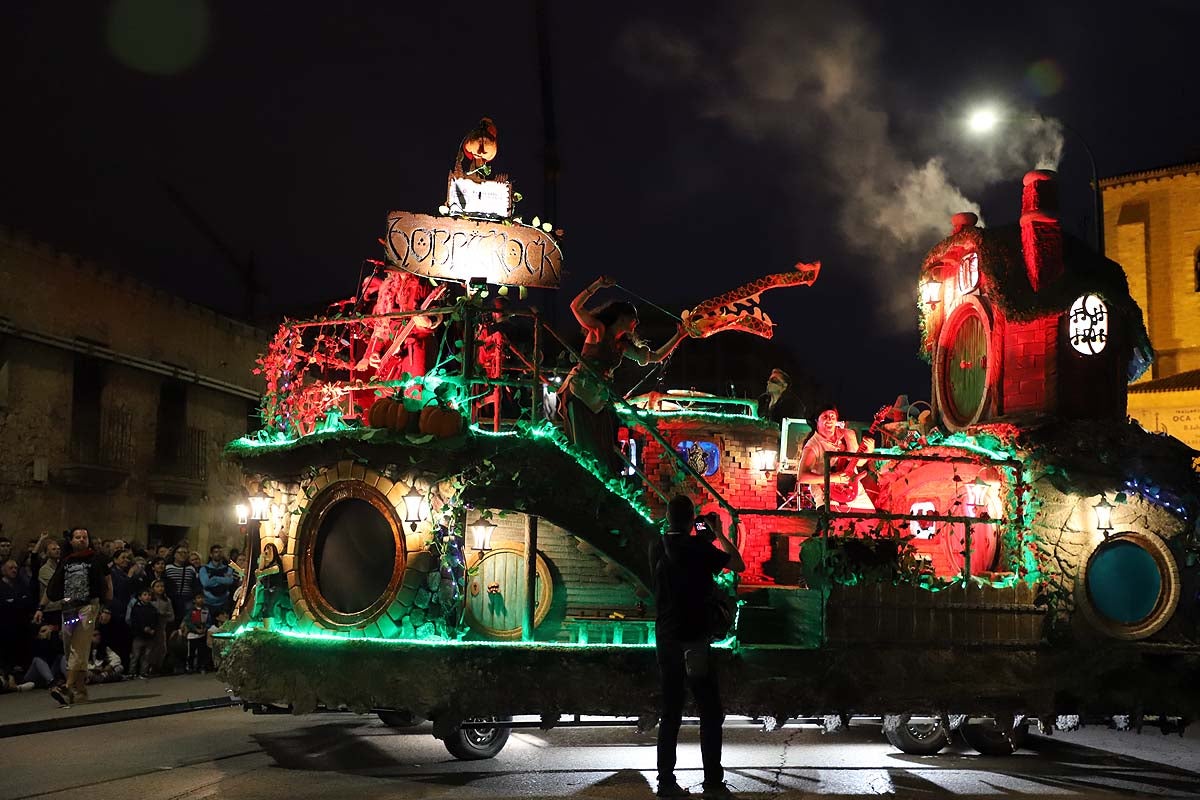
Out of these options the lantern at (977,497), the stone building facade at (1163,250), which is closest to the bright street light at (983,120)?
the lantern at (977,497)

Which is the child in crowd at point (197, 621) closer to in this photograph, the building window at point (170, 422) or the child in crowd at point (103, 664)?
the child in crowd at point (103, 664)

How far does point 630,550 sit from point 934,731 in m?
4.35

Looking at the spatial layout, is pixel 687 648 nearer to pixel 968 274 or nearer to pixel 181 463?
pixel 968 274

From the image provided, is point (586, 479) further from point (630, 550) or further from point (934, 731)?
point (934, 731)

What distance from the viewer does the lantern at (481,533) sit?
445 inches

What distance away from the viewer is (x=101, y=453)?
26.3 metres

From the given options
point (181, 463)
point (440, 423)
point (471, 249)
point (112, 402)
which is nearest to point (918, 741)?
point (440, 423)

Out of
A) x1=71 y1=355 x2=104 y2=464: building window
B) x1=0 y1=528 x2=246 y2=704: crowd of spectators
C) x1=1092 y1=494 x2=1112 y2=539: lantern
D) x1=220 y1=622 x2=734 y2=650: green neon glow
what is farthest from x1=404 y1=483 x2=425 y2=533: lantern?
x1=71 y1=355 x2=104 y2=464: building window

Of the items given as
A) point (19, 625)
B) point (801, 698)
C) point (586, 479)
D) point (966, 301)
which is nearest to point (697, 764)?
point (801, 698)

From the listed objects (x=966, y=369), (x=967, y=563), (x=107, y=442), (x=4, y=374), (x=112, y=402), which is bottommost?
(x=967, y=563)

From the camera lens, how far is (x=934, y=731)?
12742mm

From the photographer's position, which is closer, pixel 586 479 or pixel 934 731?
pixel 586 479

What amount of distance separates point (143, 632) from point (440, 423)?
10.4 meters

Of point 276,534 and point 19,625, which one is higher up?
point 276,534
